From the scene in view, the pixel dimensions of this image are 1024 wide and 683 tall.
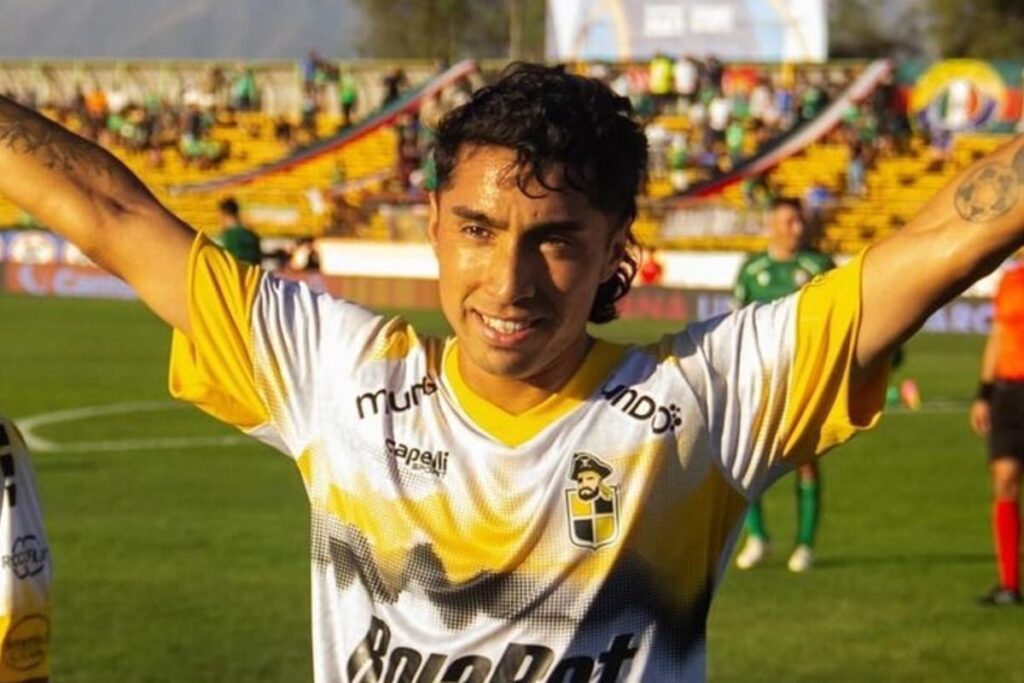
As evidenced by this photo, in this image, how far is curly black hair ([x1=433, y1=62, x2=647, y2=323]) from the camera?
11.6 ft

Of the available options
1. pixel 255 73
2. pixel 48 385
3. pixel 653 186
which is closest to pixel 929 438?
pixel 48 385

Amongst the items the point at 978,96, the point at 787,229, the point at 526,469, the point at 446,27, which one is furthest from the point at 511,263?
the point at 446,27

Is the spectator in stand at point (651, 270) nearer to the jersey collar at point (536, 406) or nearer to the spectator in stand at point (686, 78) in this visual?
the spectator in stand at point (686, 78)

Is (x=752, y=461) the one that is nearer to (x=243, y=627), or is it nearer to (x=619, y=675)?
(x=619, y=675)

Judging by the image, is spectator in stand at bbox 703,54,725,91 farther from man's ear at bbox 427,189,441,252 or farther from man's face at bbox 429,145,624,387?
man's face at bbox 429,145,624,387

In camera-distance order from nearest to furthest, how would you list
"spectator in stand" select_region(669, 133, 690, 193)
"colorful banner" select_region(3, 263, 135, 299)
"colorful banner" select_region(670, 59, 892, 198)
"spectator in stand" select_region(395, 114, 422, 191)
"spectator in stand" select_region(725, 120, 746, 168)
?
"colorful banner" select_region(3, 263, 135, 299)
"colorful banner" select_region(670, 59, 892, 198)
"spectator in stand" select_region(669, 133, 690, 193)
"spectator in stand" select_region(725, 120, 746, 168)
"spectator in stand" select_region(395, 114, 422, 191)

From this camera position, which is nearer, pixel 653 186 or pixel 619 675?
pixel 619 675

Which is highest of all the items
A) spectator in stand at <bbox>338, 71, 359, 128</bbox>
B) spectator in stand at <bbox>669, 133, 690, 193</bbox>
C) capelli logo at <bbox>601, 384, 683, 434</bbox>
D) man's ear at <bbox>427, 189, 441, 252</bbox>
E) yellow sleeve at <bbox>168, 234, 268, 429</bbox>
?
man's ear at <bbox>427, 189, 441, 252</bbox>

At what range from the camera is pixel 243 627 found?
431 inches

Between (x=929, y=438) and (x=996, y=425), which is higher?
(x=996, y=425)

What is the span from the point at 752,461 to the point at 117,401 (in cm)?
1949

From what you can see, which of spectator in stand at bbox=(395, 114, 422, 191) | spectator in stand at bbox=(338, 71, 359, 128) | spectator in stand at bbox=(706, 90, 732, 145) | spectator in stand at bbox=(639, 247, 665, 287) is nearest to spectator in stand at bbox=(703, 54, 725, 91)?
spectator in stand at bbox=(706, 90, 732, 145)

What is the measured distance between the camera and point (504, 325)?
11.5 feet

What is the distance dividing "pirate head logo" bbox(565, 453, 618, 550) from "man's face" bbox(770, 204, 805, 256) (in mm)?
9675
